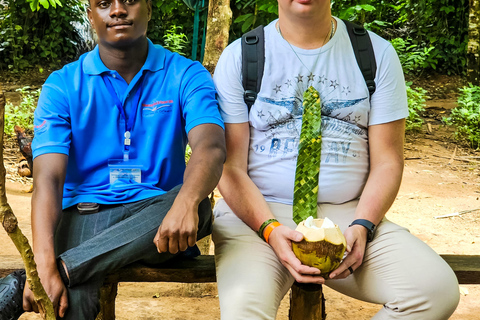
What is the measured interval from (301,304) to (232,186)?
1.73ft

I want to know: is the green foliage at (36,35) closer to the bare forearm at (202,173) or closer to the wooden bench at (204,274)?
the wooden bench at (204,274)

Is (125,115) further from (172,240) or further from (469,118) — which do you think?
(469,118)

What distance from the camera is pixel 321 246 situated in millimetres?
1876

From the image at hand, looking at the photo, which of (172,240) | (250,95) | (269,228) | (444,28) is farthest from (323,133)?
(444,28)

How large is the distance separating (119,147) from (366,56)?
1.07 m

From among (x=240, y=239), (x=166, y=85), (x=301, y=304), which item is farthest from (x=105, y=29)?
(x=301, y=304)

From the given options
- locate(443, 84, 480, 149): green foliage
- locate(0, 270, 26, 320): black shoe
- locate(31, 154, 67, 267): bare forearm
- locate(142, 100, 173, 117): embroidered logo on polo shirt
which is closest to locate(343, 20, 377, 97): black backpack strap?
locate(142, 100, 173, 117): embroidered logo on polo shirt

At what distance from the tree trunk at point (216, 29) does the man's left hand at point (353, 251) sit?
1.88m

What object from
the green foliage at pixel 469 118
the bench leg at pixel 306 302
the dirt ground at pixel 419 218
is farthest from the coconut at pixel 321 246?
the green foliage at pixel 469 118

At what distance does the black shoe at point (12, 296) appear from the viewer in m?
1.91

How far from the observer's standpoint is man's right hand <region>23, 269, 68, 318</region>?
193 cm

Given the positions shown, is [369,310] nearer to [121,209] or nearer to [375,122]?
[375,122]

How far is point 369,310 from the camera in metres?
3.69

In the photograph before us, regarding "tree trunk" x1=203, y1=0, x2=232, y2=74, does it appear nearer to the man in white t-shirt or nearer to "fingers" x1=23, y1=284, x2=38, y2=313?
the man in white t-shirt
